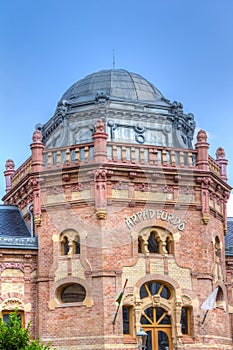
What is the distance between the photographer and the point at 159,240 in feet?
117

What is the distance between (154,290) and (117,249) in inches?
97.6

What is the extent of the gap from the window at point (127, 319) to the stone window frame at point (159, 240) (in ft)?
8.35

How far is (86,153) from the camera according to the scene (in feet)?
117

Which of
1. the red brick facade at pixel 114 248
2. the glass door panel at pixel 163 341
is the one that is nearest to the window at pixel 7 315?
the red brick facade at pixel 114 248

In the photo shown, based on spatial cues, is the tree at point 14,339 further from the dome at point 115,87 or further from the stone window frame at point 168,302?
the dome at point 115,87

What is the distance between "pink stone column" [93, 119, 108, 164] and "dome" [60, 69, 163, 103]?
6.05 meters

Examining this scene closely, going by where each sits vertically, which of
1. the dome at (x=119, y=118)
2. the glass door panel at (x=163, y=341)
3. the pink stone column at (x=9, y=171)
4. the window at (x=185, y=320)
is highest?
the dome at (x=119, y=118)

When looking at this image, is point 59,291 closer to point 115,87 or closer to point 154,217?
point 154,217

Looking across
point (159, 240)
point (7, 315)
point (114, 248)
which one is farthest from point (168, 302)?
point (7, 315)

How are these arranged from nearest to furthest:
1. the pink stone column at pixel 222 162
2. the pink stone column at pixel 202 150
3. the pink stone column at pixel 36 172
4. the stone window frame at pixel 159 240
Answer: the stone window frame at pixel 159 240, the pink stone column at pixel 36 172, the pink stone column at pixel 202 150, the pink stone column at pixel 222 162

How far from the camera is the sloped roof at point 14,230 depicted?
116 feet

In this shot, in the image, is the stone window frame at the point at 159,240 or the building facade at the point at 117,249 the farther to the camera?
the stone window frame at the point at 159,240

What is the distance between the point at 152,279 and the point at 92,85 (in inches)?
493

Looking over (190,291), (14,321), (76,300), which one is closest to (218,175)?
(190,291)
